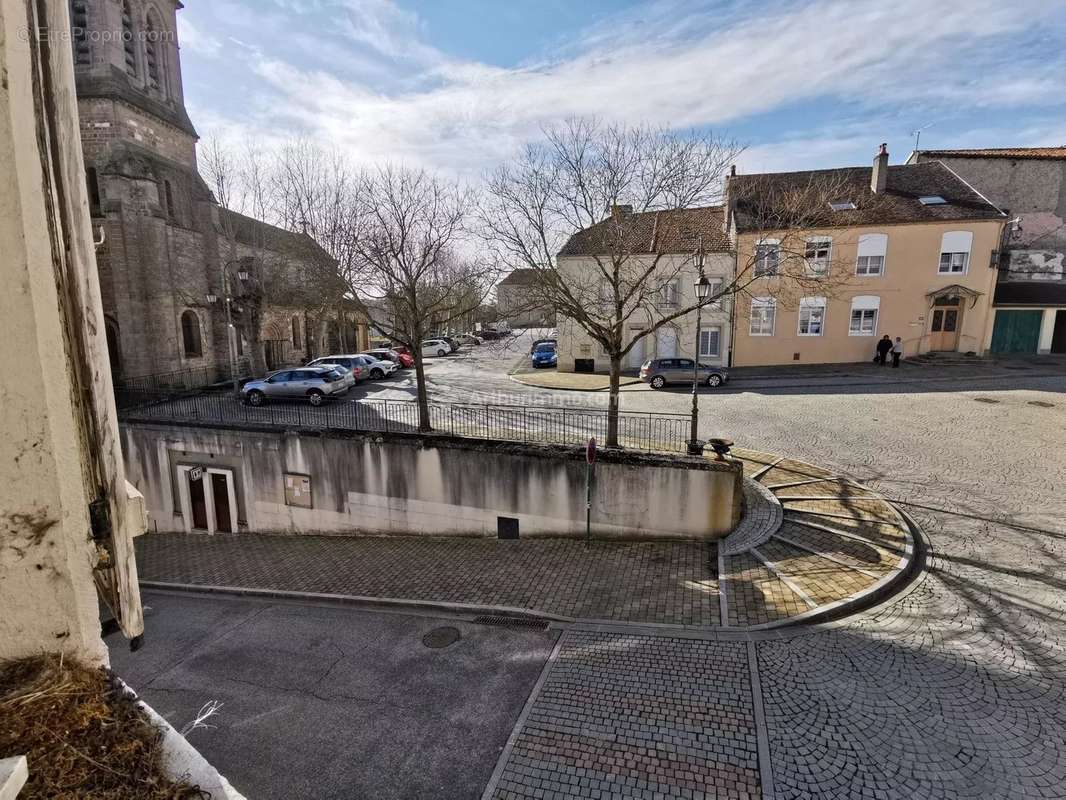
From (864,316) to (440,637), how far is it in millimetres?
29714

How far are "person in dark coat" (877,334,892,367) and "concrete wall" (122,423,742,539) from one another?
74.0 ft

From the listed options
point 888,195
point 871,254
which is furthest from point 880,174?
point 871,254

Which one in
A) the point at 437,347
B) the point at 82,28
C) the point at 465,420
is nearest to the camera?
the point at 465,420

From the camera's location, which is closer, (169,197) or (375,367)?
(169,197)

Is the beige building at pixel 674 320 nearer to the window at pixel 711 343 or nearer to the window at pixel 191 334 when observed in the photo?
the window at pixel 711 343

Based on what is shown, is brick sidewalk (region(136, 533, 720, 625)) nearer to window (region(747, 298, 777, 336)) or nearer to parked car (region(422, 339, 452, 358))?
window (region(747, 298, 777, 336))

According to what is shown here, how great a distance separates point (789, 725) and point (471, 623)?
5.29 m

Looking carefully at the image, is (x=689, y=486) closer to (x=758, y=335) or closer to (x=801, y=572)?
(x=801, y=572)

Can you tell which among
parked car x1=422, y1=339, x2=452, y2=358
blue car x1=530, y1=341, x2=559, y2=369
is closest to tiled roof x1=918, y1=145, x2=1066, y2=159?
blue car x1=530, y1=341, x2=559, y2=369

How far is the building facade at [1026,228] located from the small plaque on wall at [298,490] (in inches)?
1417

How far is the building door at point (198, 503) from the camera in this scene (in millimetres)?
16641

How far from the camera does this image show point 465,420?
15.9 m

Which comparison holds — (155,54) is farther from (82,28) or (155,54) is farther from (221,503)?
(221,503)

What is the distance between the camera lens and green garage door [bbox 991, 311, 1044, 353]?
30062 millimetres
